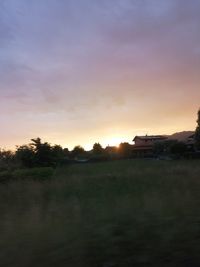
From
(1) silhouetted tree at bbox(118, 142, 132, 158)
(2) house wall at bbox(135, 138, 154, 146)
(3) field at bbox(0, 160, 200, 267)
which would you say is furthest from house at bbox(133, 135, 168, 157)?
(3) field at bbox(0, 160, 200, 267)

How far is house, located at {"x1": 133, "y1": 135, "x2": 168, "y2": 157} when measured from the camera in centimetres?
10496

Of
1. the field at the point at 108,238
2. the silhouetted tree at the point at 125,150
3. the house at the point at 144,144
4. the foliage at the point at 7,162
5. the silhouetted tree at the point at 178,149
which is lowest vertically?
the field at the point at 108,238

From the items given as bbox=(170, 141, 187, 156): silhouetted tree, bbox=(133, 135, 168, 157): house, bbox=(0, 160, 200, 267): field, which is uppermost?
bbox=(133, 135, 168, 157): house

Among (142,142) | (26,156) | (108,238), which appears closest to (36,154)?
(26,156)

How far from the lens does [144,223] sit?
657 cm

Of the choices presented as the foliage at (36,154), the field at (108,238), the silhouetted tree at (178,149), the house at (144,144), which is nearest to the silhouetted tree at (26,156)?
the foliage at (36,154)

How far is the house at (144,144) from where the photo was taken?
105 meters

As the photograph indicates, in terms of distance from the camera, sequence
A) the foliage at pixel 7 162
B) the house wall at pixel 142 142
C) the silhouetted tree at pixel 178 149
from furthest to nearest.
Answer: the house wall at pixel 142 142
the silhouetted tree at pixel 178 149
the foliage at pixel 7 162

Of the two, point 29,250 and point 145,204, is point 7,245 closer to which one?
point 29,250

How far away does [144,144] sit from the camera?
378ft

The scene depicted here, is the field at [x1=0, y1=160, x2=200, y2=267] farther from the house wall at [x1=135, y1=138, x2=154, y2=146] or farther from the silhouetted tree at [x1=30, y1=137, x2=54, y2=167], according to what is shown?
the house wall at [x1=135, y1=138, x2=154, y2=146]

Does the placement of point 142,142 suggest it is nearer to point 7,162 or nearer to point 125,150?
point 125,150

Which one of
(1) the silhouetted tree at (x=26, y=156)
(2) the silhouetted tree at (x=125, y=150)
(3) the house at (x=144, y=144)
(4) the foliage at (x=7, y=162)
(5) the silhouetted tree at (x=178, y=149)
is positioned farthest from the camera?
(3) the house at (x=144, y=144)

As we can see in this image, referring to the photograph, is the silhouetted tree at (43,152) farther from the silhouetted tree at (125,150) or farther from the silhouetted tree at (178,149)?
the silhouetted tree at (125,150)
